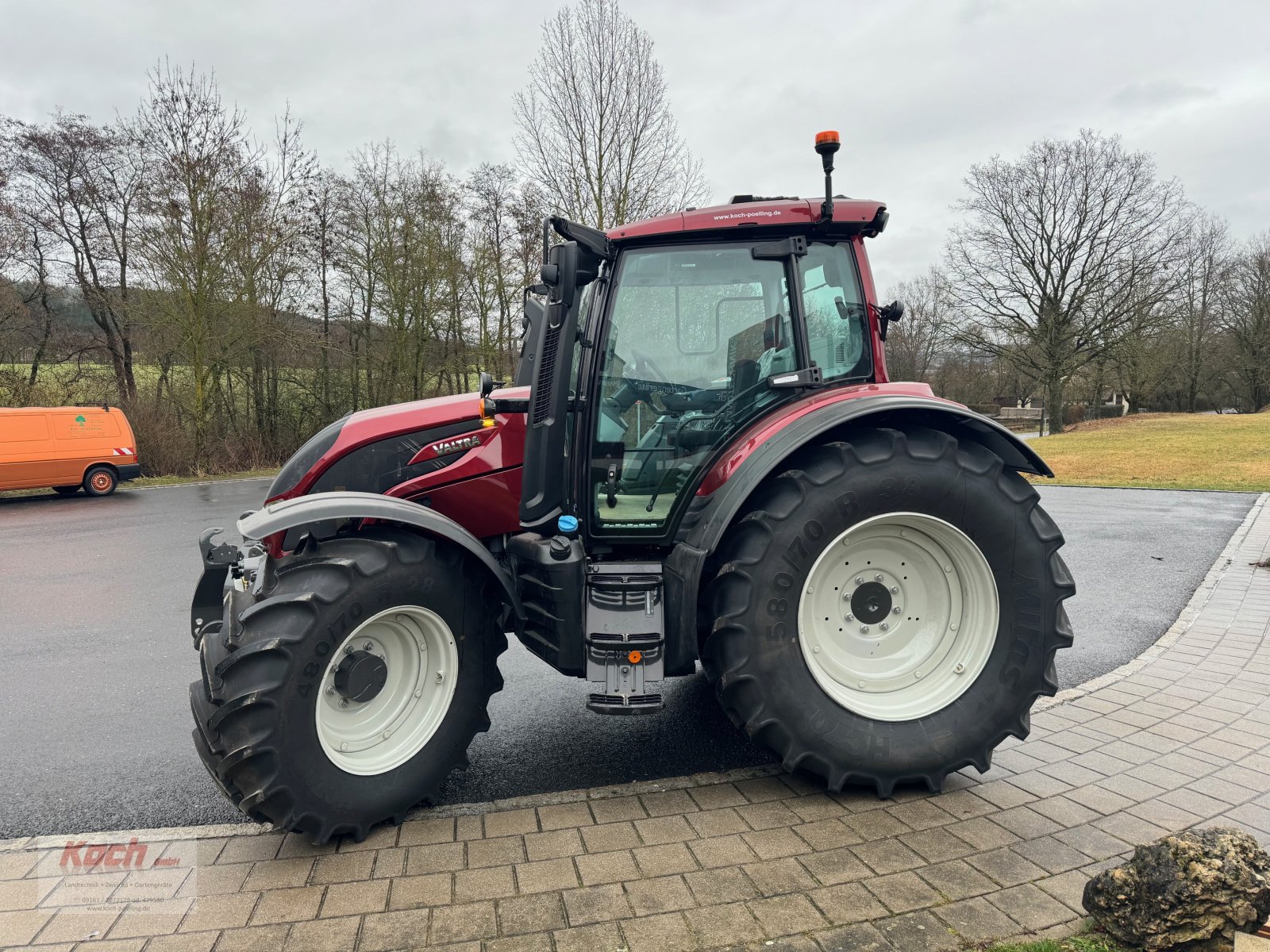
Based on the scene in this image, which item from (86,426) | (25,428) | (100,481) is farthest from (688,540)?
(100,481)

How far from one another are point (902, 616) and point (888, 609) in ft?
0.28

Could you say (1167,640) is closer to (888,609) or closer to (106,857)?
(888,609)

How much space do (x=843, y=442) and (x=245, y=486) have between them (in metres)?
17.6

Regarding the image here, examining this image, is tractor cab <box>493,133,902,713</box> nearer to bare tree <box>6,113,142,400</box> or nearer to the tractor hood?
the tractor hood

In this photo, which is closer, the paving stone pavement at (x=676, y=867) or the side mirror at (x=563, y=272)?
the paving stone pavement at (x=676, y=867)

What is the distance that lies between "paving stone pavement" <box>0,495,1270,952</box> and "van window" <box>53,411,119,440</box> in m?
15.4

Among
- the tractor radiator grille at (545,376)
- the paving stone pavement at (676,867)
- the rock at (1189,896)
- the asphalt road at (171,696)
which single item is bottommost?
the asphalt road at (171,696)

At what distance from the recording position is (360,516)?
111 inches

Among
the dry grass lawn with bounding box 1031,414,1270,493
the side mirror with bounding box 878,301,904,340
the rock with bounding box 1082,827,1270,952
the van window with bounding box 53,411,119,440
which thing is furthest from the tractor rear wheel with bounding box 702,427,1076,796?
the van window with bounding box 53,411,119,440

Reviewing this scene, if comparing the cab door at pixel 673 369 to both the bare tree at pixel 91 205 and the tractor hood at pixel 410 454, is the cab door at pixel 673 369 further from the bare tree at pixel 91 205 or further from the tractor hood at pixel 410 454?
the bare tree at pixel 91 205

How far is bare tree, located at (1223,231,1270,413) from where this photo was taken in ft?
133

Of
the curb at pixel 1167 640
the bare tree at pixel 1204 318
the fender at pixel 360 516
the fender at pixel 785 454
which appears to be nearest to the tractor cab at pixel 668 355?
the fender at pixel 785 454

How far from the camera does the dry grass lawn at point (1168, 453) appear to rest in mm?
15363

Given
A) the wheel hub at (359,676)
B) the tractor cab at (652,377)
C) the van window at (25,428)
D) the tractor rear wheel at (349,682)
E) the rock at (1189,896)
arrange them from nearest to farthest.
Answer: the rock at (1189,896), the tractor rear wheel at (349,682), the wheel hub at (359,676), the tractor cab at (652,377), the van window at (25,428)
